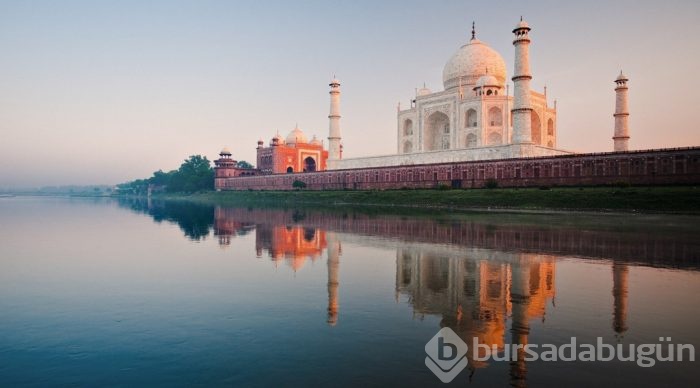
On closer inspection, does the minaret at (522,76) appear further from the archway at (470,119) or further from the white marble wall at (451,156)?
the archway at (470,119)

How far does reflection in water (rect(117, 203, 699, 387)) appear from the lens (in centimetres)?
546

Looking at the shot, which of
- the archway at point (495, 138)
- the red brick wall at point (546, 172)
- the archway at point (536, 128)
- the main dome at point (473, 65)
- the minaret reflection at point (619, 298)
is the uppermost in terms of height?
the main dome at point (473, 65)

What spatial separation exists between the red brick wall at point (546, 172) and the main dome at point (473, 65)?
11851 millimetres

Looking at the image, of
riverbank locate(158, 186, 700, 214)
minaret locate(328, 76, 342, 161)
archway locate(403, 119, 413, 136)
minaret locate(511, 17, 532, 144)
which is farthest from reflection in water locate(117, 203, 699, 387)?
archway locate(403, 119, 413, 136)

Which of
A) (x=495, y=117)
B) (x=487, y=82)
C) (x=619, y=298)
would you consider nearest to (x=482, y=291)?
(x=619, y=298)

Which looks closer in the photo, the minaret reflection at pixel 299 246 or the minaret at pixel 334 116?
the minaret reflection at pixel 299 246

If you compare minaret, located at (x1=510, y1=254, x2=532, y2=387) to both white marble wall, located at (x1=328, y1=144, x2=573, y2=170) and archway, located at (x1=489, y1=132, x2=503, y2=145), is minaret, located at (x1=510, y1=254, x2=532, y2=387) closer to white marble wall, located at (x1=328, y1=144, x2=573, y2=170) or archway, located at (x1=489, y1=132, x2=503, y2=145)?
white marble wall, located at (x1=328, y1=144, x2=573, y2=170)

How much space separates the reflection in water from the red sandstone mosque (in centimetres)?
1410

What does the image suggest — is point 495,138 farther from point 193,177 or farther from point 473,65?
point 193,177

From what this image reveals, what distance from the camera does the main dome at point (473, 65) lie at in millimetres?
44312

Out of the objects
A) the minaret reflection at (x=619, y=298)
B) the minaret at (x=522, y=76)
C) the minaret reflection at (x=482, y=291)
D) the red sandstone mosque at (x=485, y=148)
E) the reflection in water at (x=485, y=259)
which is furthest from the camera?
the minaret at (x=522, y=76)

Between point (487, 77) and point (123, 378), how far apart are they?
141 feet

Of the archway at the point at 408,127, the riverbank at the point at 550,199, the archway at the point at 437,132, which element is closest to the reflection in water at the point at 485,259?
the riverbank at the point at 550,199

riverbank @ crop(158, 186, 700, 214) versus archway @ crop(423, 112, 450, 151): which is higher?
archway @ crop(423, 112, 450, 151)
